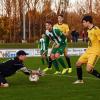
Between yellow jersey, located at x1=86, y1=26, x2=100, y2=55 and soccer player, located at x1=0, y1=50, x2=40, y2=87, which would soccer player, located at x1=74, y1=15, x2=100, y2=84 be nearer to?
yellow jersey, located at x1=86, y1=26, x2=100, y2=55

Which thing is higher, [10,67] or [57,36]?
[57,36]

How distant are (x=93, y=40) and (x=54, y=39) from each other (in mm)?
4226

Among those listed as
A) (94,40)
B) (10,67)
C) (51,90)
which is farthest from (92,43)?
(10,67)

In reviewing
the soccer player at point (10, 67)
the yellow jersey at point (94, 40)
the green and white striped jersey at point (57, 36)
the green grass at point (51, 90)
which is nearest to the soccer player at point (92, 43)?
the yellow jersey at point (94, 40)

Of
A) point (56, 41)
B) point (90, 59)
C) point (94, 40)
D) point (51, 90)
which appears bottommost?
point (51, 90)

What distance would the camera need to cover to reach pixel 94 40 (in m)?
13.2

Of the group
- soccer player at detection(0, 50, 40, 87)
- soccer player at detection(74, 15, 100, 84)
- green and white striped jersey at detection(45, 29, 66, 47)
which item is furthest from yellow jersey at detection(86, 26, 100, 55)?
green and white striped jersey at detection(45, 29, 66, 47)

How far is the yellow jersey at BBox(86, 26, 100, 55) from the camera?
1308cm

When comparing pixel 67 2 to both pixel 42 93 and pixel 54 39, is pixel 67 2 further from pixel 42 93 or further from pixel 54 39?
pixel 42 93

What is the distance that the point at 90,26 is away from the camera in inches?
519

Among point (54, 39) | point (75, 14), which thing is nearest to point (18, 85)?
point (54, 39)

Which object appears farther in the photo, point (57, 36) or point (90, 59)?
point (57, 36)

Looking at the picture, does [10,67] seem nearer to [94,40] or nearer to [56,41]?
[94,40]

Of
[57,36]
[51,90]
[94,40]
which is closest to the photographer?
[51,90]
